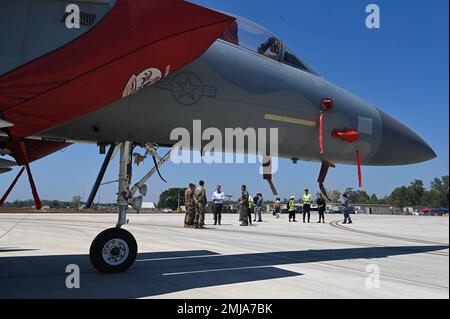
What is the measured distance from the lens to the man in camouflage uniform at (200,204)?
14.6m

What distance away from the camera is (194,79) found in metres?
6.00

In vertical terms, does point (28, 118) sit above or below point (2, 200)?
above

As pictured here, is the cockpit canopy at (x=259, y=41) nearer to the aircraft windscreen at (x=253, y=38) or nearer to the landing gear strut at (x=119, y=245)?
the aircraft windscreen at (x=253, y=38)

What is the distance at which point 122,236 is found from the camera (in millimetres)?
5973

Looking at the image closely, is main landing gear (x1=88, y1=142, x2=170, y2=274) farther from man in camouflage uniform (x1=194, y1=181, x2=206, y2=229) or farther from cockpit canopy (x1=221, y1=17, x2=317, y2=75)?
man in camouflage uniform (x1=194, y1=181, x2=206, y2=229)

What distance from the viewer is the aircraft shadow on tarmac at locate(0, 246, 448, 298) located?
4711 millimetres

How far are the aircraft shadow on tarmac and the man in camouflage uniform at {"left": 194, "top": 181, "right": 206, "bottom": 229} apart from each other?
242 inches

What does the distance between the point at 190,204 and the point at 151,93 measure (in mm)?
10043

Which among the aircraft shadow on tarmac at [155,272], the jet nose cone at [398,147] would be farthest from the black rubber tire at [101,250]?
the jet nose cone at [398,147]

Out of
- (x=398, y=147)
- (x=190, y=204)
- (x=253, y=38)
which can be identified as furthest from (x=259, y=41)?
(x=190, y=204)

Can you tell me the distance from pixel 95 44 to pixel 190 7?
1244mm

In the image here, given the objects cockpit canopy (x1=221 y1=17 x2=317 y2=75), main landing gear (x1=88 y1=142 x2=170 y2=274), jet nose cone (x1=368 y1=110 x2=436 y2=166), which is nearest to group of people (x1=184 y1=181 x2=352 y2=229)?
jet nose cone (x1=368 y1=110 x2=436 y2=166)
